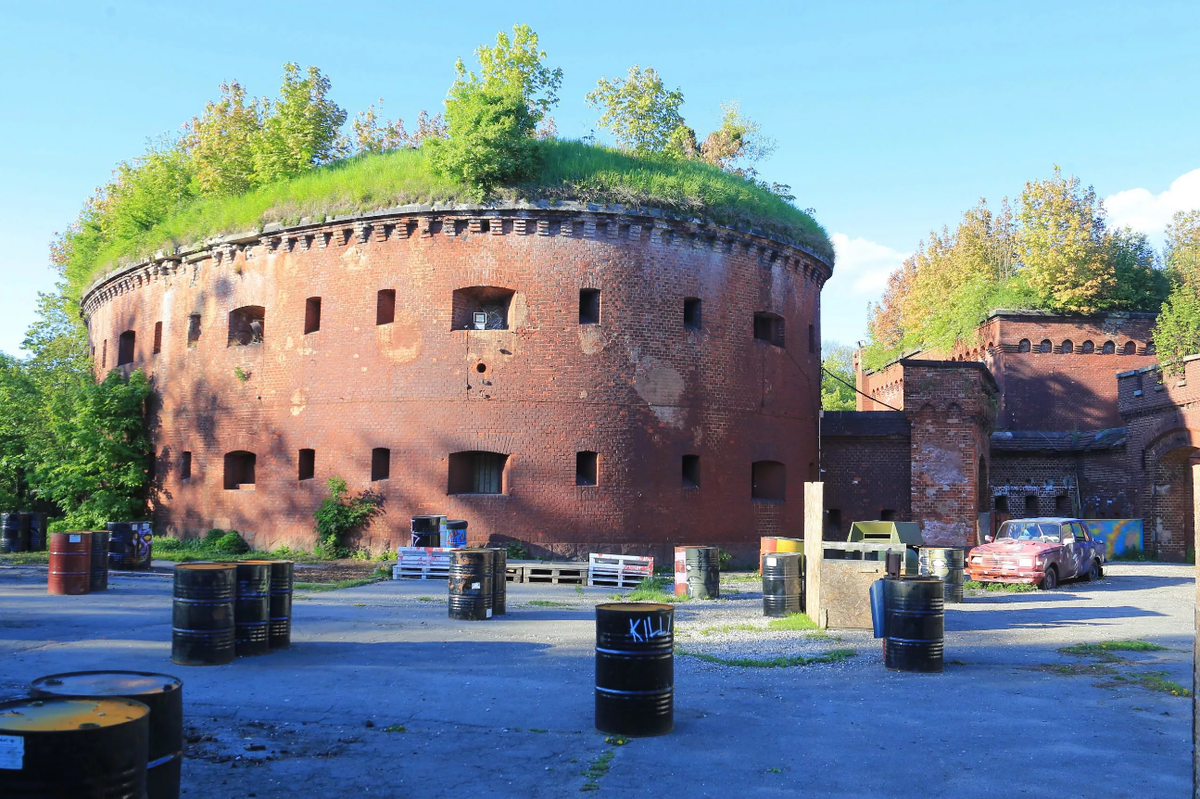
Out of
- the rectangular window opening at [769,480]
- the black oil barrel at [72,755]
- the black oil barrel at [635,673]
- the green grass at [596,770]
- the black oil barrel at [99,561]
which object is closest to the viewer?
the black oil barrel at [72,755]

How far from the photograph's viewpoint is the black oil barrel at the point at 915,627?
8.88m

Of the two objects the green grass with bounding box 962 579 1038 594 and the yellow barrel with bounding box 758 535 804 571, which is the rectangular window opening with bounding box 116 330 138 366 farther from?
the green grass with bounding box 962 579 1038 594

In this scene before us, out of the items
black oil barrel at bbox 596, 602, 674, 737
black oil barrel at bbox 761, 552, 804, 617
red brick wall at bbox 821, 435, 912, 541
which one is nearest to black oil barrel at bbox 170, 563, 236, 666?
black oil barrel at bbox 596, 602, 674, 737

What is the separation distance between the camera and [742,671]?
29.3ft

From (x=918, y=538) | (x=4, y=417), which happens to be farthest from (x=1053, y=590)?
(x=4, y=417)

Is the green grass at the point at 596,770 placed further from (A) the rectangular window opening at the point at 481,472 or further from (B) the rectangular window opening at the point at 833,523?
(B) the rectangular window opening at the point at 833,523

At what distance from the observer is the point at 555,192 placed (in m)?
20.0

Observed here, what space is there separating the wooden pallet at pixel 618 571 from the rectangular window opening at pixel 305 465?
Result: 25.2 feet

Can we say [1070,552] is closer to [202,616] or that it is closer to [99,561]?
[202,616]

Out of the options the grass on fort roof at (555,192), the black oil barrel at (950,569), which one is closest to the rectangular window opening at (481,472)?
the grass on fort roof at (555,192)

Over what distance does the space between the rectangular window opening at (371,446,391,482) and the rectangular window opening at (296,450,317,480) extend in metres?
1.67

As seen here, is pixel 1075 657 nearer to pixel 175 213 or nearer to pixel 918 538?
pixel 918 538

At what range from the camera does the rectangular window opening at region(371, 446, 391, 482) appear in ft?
66.6

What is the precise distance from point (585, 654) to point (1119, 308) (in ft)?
104
